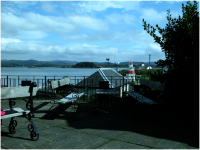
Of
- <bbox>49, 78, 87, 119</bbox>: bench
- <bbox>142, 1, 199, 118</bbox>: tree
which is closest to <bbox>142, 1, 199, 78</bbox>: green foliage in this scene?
<bbox>142, 1, 199, 118</bbox>: tree

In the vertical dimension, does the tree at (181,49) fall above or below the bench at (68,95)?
above

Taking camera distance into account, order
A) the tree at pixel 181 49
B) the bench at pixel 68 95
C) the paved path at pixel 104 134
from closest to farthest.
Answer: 1. the paved path at pixel 104 134
2. the tree at pixel 181 49
3. the bench at pixel 68 95

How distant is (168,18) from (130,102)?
145 inches

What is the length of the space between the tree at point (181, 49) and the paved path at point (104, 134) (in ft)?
2.99

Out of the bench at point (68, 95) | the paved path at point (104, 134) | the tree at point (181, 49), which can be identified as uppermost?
the tree at point (181, 49)

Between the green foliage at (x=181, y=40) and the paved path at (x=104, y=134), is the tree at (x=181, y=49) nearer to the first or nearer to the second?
the green foliage at (x=181, y=40)

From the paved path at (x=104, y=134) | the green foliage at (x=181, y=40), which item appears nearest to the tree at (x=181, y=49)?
the green foliage at (x=181, y=40)

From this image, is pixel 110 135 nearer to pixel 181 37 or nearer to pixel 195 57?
pixel 195 57

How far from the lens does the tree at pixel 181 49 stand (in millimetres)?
4707

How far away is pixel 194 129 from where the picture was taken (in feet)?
14.1

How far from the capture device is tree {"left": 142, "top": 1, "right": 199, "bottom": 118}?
4707 mm

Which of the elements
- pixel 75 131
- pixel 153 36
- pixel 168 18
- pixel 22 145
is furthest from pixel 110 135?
pixel 168 18

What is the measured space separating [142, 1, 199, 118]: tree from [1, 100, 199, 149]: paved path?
0.91 metres

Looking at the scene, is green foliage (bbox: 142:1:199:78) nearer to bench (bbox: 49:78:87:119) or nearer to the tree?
Result: the tree
